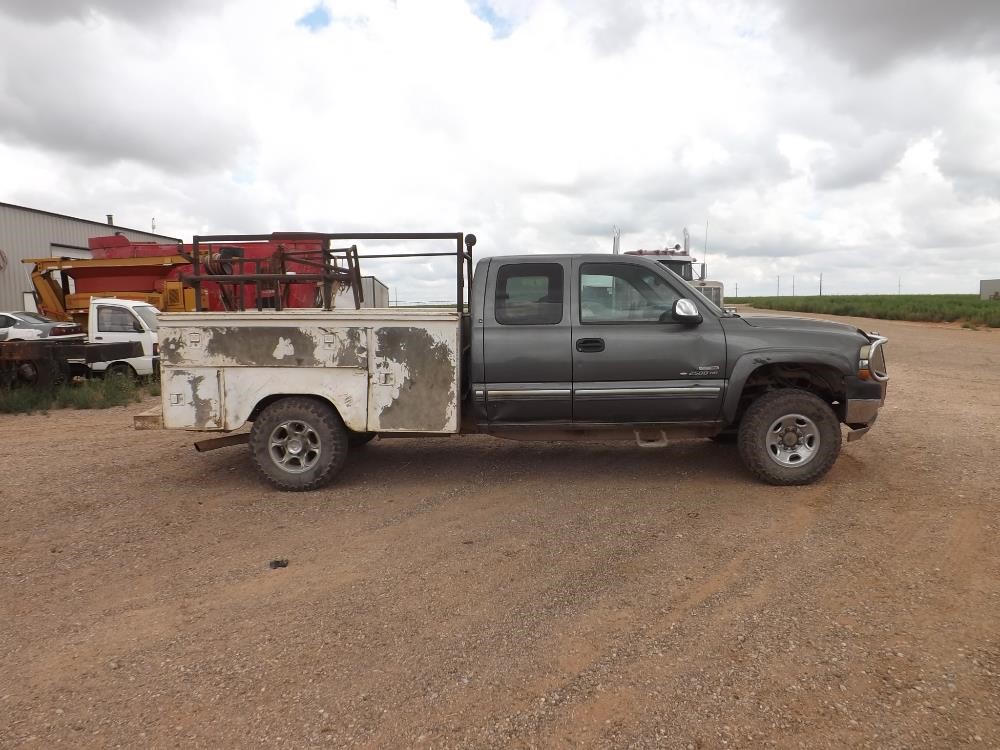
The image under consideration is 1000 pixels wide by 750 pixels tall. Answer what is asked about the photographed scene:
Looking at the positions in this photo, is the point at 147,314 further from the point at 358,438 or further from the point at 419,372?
Result: the point at 419,372

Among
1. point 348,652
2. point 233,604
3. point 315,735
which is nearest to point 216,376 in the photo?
point 233,604

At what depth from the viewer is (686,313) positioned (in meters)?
5.17

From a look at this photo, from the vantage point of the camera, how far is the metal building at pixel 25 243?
23000 millimetres

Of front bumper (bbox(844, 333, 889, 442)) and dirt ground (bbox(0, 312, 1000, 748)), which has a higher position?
front bumper (bbox(844, 333, 889, 442))

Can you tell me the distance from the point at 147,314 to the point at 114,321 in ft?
1.80

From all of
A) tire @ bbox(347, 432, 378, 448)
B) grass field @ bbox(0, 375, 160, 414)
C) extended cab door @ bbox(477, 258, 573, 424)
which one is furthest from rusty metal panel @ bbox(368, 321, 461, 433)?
grass field @ bbox(0, 375, 160, 414)

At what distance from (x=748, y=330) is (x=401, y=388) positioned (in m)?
2.83

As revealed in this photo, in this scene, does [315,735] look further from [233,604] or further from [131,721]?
[233,604]

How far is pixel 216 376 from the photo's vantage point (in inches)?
214

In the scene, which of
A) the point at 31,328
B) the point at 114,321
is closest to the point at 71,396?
the point at 114,321

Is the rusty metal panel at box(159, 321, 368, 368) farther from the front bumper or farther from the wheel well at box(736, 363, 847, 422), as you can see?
the front bumper

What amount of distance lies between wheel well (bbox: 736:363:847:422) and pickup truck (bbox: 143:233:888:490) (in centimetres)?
4

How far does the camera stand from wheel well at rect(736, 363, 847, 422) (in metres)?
5.49

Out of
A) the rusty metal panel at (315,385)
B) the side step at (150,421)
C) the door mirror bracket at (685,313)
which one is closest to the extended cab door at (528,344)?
the door mirror bracket at (685,313)
